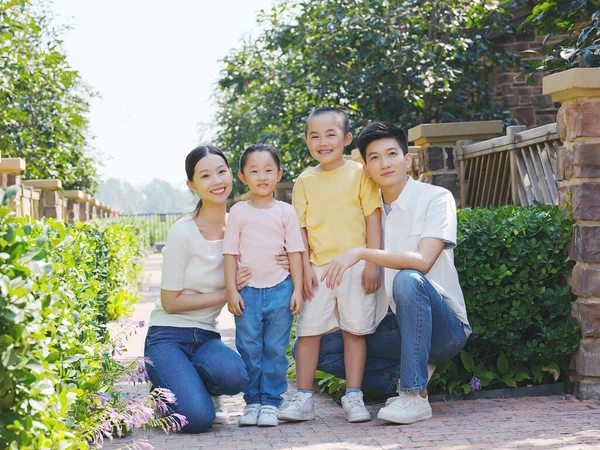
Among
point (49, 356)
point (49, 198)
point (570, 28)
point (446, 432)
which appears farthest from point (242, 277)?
point (49, 198)

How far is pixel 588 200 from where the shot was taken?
4.68 metres

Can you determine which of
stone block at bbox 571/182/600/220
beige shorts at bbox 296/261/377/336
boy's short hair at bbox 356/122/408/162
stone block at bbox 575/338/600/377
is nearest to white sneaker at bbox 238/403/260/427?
beige shorts at bbox 296/261/377/336

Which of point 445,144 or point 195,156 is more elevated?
point 445,144

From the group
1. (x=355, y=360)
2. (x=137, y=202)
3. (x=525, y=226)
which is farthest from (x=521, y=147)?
(x=137, y=202)

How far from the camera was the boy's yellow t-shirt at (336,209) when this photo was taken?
436 cm

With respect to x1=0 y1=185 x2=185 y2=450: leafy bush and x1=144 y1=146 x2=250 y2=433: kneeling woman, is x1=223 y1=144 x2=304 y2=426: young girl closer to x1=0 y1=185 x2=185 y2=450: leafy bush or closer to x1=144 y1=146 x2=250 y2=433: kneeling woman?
x1=144 y1=146 x2=250 y2=433: kneeling woman

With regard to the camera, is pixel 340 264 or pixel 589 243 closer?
pixel 340 264

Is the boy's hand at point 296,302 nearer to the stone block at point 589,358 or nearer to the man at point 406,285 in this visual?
the man at point 406,285

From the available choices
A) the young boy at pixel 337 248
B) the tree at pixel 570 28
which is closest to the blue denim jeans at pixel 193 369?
the young boy at pixel 337 248

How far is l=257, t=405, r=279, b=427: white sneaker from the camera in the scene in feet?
14.1

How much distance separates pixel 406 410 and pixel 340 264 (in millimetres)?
803

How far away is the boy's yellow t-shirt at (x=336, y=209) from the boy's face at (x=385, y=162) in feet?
0.18

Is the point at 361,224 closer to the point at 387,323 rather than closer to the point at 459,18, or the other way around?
the point at 387,323

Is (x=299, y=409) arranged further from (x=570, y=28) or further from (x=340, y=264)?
(x=570, y=28)
